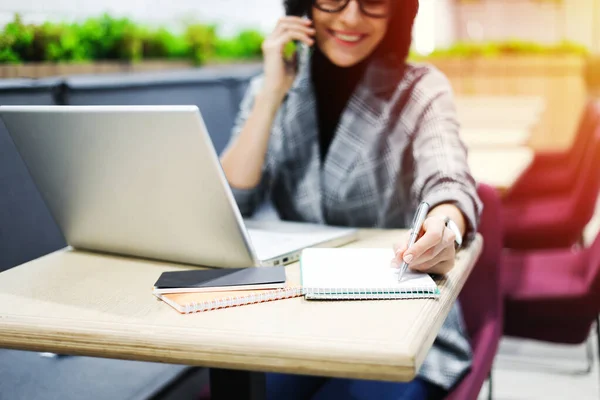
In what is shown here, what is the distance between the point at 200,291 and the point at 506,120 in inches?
121

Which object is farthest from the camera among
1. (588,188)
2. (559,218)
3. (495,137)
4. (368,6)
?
(495,137)

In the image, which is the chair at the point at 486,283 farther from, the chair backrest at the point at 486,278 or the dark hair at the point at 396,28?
the dark hair at the point at 396,28

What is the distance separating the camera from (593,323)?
1.95m

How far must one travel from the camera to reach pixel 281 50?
5.10 feet

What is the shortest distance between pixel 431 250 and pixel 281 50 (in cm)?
75

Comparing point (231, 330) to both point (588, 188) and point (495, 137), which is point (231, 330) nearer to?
point (588, 188)

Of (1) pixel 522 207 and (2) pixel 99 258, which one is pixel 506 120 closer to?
(1) pixel 522 207

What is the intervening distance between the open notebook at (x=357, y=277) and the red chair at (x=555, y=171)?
2308 millimetres

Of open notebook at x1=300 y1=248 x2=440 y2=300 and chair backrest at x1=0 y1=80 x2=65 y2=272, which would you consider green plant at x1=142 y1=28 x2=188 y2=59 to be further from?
open notebook at x1=300 y1=248 x2=440 y2=300

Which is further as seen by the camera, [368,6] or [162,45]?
[162,45]

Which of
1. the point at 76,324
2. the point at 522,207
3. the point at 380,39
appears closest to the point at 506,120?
the point at 522,207

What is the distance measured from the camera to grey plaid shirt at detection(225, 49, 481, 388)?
1.37 m

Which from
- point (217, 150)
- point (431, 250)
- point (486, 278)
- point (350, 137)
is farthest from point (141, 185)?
point (217, 150)

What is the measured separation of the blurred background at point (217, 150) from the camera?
1535 millimetres
